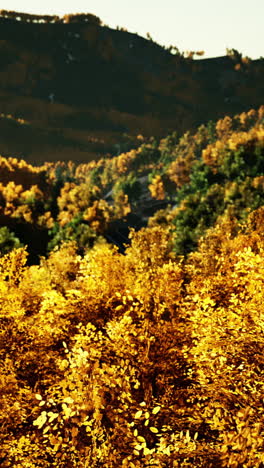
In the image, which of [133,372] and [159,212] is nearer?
[133,372]

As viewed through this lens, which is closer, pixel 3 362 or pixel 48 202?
pixel 3 362

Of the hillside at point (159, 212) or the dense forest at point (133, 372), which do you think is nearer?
the dense forest at point (133, 372)

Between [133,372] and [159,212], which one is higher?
[159,212]

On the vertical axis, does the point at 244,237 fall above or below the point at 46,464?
above

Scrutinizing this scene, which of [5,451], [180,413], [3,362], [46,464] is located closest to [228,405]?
[180,413]

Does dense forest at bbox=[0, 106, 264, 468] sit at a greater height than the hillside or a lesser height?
lesser

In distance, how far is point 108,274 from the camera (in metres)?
36.4

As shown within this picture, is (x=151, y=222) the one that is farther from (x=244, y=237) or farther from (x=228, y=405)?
(x=228, y=405)

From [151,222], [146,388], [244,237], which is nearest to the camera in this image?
[146,388]

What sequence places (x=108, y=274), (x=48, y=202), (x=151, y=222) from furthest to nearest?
(x=48, y=202)
(x=151, y=222)
(x=108, y=274)

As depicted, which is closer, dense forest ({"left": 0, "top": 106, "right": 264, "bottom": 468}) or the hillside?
dense forest ({"left": 0, "top": 106, "right": 264, "bottom": 468})

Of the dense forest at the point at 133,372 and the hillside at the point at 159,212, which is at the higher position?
the hillside at the point at 159,212

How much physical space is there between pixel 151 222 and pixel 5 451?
423 ft

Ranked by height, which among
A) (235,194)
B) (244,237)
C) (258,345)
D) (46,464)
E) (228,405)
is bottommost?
(46,464)
